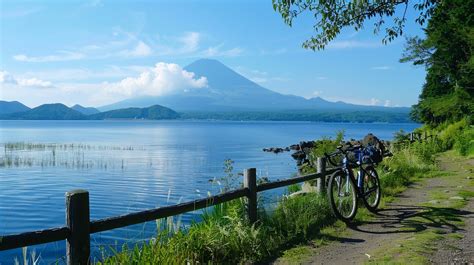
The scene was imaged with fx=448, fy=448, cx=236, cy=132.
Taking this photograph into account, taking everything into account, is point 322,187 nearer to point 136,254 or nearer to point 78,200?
point 136,254

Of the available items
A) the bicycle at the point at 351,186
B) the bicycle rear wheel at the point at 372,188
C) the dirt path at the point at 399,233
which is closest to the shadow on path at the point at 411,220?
the dirt path at the point at 399,233

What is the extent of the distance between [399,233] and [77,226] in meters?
5.54

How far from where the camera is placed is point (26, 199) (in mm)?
20875

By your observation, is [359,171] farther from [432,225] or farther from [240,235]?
[240,235]

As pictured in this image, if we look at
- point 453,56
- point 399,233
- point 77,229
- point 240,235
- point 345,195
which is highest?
point 453,56

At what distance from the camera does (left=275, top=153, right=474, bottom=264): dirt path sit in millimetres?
6504

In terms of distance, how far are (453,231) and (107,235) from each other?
10.1 m

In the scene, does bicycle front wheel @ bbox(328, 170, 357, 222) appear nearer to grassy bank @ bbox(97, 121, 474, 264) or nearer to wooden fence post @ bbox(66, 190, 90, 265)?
grassy bank @ bbox(97, 121, 474, 264)

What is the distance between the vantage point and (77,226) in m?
4.77

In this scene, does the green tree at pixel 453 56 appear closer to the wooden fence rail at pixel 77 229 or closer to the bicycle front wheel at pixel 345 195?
the bicycle front wheel at pixel 345 195

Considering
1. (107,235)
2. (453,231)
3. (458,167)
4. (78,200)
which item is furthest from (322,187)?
(458,167)

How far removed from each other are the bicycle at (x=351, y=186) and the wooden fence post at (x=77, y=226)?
15.6ft

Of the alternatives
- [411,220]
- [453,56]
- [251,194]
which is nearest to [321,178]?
[411,220]

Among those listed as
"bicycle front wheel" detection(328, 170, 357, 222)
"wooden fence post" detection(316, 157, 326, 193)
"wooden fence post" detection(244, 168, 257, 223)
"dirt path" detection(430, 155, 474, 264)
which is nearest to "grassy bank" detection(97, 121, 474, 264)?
"wooden fence post" detection(244, 168, 257, 223)
